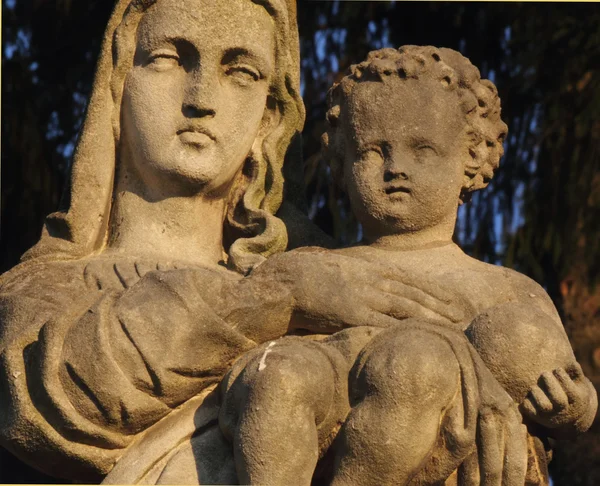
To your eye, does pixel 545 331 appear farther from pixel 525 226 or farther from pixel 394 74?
pixel 525 226

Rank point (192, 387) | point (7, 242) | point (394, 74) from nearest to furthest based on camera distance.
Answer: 1. point (192, 387)
2. point (394, 74)
3. point (7, 242)

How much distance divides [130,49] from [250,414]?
4.57ft

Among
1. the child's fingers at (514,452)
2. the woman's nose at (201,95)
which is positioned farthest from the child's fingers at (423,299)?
the woman's nose at (201,95)

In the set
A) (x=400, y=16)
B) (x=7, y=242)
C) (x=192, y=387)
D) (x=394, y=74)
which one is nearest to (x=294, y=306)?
(x=192, y=387)

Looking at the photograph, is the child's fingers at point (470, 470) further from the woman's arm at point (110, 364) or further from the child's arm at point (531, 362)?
the woman's arm at point (110, 364)

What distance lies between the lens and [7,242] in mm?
9086

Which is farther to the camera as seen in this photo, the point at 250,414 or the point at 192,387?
the point at 192,387

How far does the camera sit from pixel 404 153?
5.59 metres

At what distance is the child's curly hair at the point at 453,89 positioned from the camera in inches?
222

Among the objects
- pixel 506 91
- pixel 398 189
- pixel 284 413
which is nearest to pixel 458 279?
pixel 398 189

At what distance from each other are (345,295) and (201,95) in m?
0.76

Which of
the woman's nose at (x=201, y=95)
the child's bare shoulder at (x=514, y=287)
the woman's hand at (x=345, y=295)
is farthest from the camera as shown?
the woman's nose at (x=201, y=95)

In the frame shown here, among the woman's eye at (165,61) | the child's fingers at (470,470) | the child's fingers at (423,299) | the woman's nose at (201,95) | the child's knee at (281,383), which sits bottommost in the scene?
the child's fingers at (470,470)

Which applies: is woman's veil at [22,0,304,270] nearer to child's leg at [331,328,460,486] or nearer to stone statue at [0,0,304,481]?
stone statue at [0,0,304,481]
